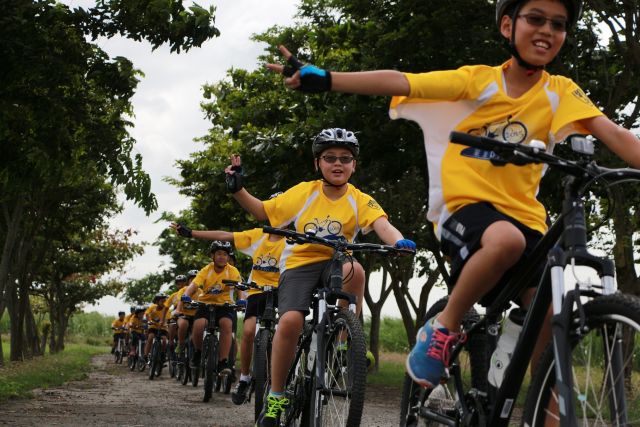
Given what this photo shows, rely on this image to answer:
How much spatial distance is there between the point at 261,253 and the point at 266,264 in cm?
23

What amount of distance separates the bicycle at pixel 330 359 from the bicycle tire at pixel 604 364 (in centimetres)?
213

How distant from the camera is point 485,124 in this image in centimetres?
396

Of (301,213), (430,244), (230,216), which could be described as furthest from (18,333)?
(301,213)

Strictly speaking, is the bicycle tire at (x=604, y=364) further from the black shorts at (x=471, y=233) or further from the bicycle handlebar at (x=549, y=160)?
the black shorts at (x=471, y=233)

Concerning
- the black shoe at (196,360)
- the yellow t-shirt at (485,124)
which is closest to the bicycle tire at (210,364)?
the black shoe at (196,360)

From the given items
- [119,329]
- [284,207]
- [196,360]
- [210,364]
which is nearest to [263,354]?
[284,207]

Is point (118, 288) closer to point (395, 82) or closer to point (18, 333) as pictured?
point (18, 333)

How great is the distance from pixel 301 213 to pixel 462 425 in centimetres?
294

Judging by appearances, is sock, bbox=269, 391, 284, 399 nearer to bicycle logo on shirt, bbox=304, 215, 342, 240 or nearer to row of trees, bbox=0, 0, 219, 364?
bicycle logo on shirt, bbox=304, 215, 342, 240

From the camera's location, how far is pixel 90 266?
3962 cm

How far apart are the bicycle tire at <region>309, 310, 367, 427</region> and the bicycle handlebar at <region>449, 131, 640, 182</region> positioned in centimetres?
220

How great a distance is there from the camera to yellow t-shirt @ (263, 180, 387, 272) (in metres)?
6.43

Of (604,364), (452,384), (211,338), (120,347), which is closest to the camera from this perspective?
(604,364)

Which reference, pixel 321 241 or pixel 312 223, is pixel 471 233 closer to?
pixel 321 241
